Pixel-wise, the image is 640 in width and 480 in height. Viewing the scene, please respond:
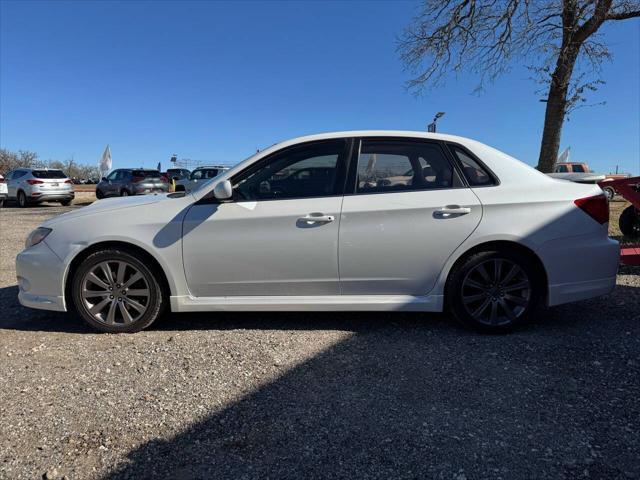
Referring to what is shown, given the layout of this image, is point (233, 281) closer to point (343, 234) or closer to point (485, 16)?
point (343, 234)

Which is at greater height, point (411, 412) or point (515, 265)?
point (515, 265)

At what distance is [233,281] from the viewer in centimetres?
372

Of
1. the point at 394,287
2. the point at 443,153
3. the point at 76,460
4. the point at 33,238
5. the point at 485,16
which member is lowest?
the point at 76,460

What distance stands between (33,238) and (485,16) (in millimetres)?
12157

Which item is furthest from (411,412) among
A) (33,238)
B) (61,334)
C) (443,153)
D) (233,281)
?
(33,238)

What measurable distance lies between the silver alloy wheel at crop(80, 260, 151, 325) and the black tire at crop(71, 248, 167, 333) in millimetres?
20

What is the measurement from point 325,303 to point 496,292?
1399 millimetres

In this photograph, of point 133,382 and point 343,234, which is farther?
point 343,234

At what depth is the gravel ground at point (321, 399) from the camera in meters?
2.22

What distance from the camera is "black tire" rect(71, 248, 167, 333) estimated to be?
12.2 feet

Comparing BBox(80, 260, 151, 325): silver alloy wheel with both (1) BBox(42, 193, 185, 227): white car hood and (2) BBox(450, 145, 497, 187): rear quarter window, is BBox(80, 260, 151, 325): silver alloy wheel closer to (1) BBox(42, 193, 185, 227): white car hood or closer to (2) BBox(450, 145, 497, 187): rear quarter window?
(1) BBox(42, 193, 185, 227): white car hood

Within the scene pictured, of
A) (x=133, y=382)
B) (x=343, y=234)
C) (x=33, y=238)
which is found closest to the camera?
(x=133, y=382)

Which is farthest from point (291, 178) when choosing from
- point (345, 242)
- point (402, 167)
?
point (402, 167)

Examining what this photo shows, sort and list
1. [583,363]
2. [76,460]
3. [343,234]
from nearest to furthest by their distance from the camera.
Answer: [76,460] → [583,363] → [343,234]
